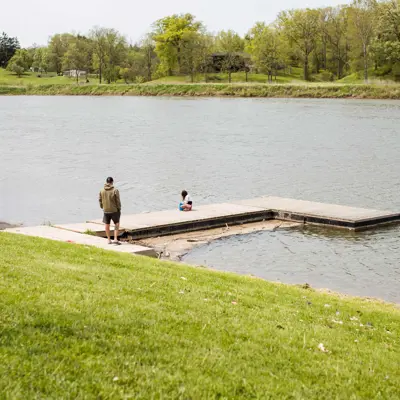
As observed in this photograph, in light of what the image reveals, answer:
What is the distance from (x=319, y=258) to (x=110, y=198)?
22.2ft

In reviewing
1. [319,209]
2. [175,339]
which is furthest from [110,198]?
[175,339]

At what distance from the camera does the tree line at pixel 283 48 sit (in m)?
141

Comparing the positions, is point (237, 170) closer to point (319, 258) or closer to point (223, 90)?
point (319, 258)

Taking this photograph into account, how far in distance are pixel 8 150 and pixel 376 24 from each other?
332 feet

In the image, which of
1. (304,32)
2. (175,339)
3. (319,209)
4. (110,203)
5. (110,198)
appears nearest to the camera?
(175,339)

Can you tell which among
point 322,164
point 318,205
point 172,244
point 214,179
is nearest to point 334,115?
point 322,164

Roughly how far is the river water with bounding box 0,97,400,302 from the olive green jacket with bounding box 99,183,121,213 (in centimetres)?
270

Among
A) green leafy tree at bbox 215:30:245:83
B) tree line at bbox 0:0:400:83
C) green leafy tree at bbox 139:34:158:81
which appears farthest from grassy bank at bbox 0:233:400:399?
green leafy tree at bbox 139:34:158:81

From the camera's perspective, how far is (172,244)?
940 inches

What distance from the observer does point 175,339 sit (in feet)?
30.8

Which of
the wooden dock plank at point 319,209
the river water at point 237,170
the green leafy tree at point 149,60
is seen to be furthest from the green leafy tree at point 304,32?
the wooden dock plank at point 319,209

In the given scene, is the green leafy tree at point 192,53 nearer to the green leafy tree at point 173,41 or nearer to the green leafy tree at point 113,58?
the green leafy tree at point 173,41

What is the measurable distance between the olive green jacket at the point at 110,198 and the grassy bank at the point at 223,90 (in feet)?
355

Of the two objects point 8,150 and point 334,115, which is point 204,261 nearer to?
point 8,150
